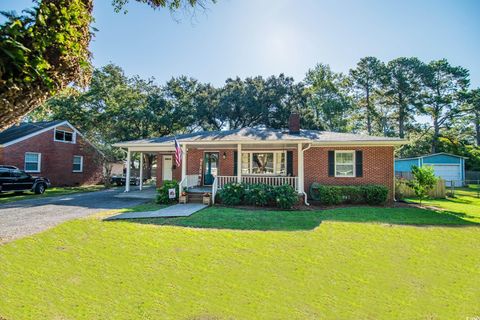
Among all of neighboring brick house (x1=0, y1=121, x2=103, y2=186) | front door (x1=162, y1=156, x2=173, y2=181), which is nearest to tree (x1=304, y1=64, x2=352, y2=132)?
front door (x1=162, y1=156, x2=173, y2=181)

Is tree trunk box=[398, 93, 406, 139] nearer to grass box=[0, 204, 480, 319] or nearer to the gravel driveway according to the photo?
grass box=[0, 204, 480, 319]

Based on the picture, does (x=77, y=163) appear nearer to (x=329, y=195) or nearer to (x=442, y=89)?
(x=329, y=195)

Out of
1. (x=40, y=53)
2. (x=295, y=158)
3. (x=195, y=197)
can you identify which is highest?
(x=40, y=53)

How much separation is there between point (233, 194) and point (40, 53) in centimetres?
1013

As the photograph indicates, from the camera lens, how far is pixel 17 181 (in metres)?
15.1

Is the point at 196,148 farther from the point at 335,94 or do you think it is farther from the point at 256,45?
the point at 335,94

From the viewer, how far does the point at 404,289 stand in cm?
390

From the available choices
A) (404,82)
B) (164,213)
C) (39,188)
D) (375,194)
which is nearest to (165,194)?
(164,213)

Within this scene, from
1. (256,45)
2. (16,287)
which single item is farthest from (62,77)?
(256,45)

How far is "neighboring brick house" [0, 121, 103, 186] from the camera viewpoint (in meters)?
18.4

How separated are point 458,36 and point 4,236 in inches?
725

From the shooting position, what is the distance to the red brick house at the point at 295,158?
12586 millimetres

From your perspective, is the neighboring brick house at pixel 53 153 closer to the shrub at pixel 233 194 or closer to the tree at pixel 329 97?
the shrub at pixel 233 194

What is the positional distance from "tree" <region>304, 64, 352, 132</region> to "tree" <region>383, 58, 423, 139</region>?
19.3 ft
